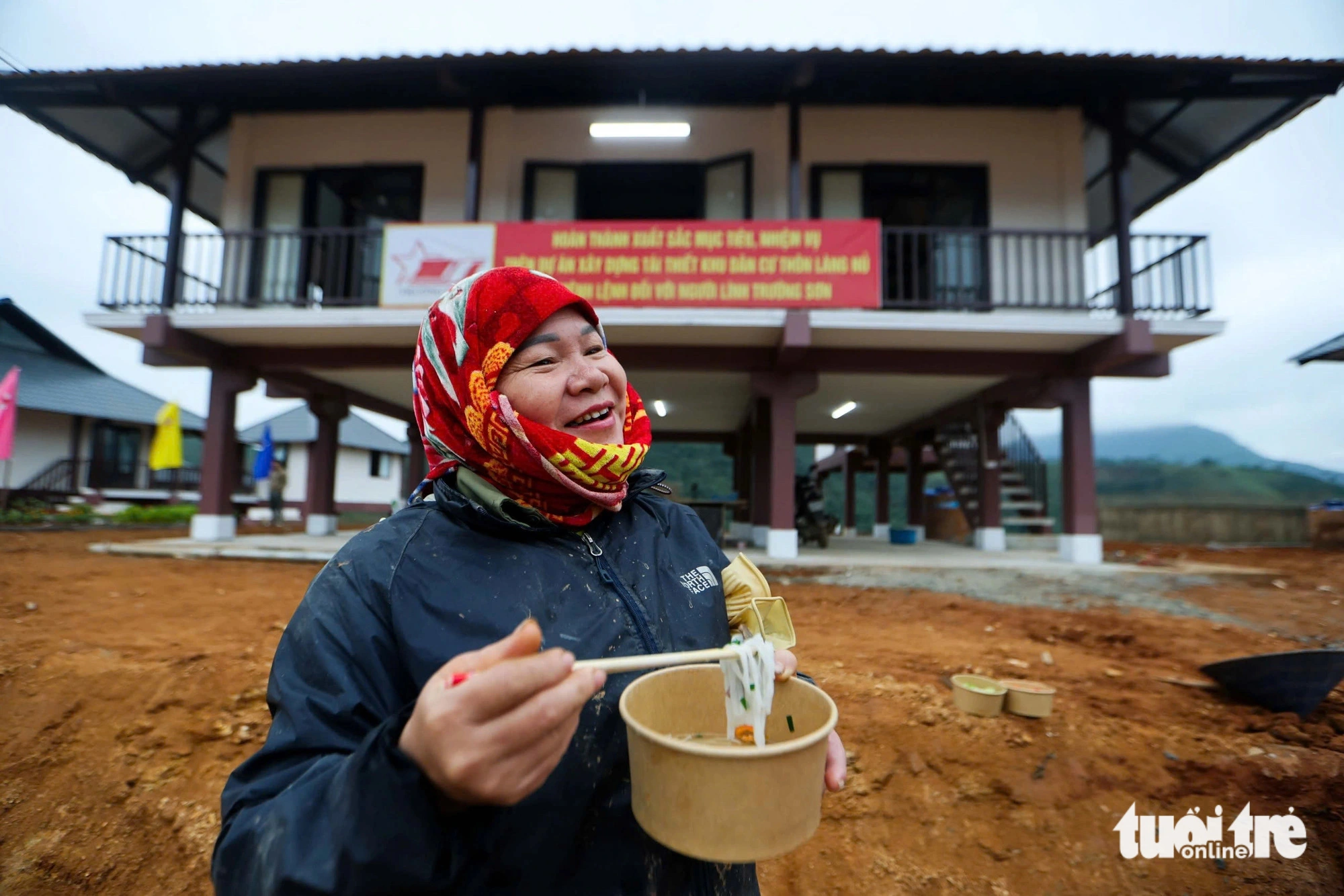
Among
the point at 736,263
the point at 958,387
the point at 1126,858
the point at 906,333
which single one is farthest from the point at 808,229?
the point at 1126,858

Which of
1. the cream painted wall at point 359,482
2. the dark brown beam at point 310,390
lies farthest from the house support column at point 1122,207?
the cream painted wall at point 359,482

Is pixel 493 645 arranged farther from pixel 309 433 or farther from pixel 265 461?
pixel 309 433

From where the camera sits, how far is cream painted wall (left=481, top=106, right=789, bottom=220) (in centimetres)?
827

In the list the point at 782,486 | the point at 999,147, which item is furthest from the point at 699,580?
the point at 999,147

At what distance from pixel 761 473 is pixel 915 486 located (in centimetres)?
522

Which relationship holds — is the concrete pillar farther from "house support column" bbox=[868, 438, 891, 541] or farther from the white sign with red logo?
"house support column" bbox=[868, 438, 891, 541]

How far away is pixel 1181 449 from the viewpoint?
46.8m

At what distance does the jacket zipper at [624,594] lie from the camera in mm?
992

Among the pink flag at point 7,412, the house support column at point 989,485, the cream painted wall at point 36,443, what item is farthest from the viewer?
the cream painted wall at point 36,443

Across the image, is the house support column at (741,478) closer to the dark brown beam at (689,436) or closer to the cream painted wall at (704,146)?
the dark brown beam at (689,436)

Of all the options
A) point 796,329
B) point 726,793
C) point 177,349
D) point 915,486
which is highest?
point 796,329

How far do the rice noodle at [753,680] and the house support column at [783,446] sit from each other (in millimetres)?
6760

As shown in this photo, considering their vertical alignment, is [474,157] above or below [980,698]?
above

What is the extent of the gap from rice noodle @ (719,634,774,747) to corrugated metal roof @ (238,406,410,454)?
79.7ft
